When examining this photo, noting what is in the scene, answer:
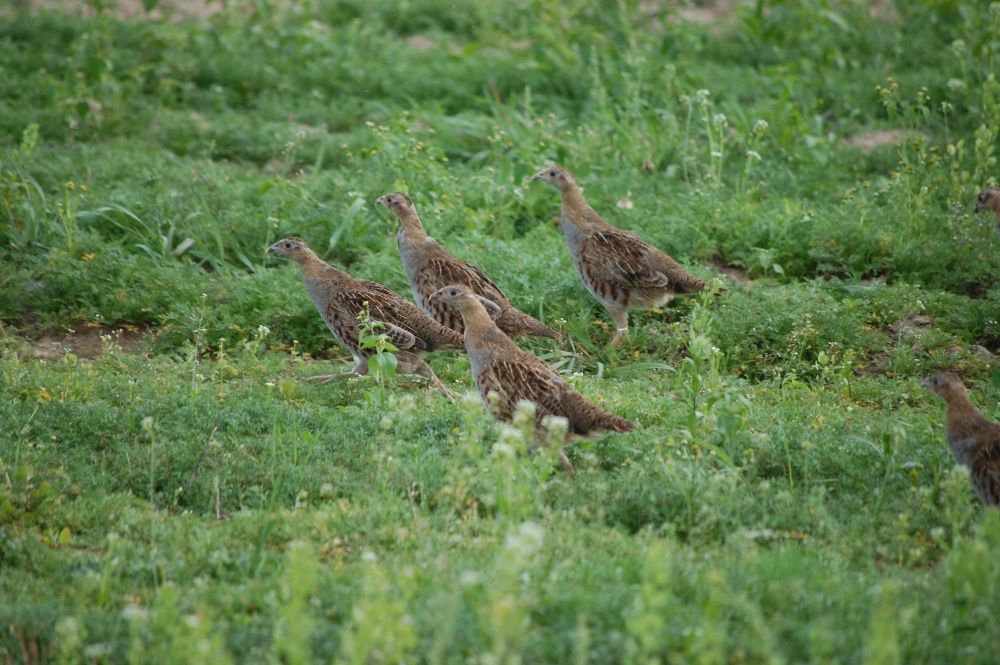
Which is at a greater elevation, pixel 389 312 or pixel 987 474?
pixel 987 474

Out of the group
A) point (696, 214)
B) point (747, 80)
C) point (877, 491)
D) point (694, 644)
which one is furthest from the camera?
point (747, 80)

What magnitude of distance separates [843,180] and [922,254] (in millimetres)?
1950

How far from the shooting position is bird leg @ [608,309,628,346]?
9.21 metres

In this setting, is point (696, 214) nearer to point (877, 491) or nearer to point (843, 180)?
point (843, 180)

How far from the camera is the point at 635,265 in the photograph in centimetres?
909

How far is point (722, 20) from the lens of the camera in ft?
52.1

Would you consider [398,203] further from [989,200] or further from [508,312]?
[989,200]

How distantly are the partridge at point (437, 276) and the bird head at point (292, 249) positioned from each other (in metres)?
0.74

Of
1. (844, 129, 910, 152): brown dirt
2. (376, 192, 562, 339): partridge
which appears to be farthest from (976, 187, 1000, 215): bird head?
(376, 192, 562, 339): partridge

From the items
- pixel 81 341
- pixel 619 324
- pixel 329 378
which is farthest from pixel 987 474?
pixel 81 341

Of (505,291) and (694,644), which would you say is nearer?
(694,644)

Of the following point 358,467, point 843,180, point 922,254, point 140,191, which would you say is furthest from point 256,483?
point 843,180

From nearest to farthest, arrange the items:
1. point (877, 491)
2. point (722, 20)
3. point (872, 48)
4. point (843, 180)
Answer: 1. point (877, 491)
2. point (843, 180)
3. point (872, 48)
4. point (722, 20)

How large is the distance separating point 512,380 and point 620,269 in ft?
7.25
